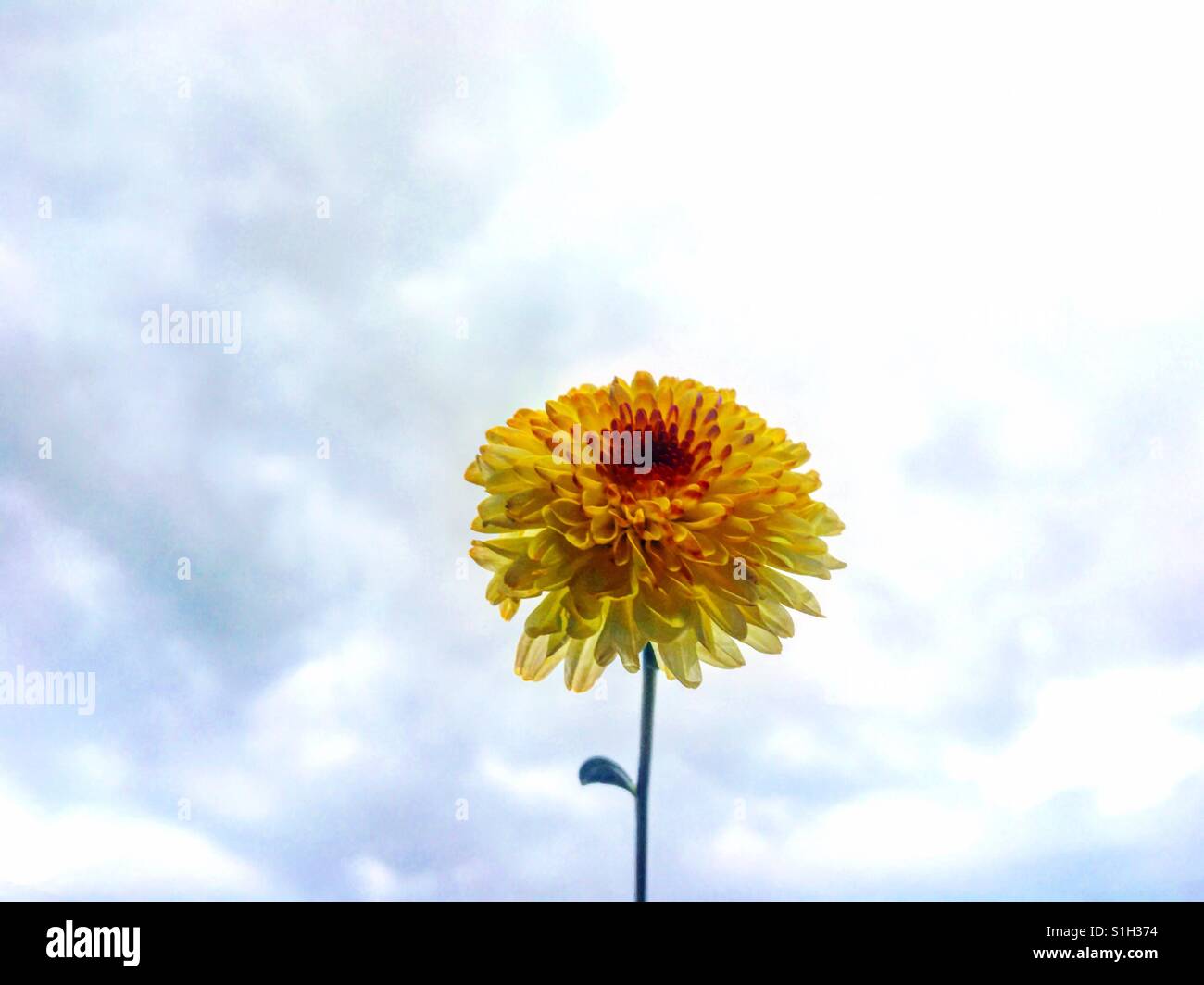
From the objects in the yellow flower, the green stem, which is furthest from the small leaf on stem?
the yellow flower

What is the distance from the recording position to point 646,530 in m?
1.30

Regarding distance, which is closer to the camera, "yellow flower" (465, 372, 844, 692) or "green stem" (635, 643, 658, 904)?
"green stem" (635, 643, 658, 904)

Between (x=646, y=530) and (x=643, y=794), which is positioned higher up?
(x=646, y=530)

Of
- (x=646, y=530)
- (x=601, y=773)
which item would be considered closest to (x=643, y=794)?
(x=601, y=773)

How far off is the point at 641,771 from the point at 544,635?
0.28 meters

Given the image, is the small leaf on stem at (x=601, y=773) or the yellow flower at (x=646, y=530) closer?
the small leaf on stem at (x=601, y=773)

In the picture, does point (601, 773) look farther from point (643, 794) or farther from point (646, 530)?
point (646, 530)

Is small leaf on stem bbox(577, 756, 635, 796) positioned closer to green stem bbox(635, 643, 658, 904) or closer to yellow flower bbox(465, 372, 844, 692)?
green stem bbox(635, 643, 658, 904)

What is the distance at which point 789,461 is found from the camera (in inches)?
55.1

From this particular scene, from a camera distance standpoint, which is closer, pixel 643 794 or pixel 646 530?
pixel 643 794

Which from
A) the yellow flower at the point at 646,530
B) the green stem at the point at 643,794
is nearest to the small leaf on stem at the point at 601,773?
the green stem at the point at 643,794

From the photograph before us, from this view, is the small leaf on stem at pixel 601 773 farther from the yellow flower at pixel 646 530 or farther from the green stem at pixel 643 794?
the yellow flower at pixel 646 530

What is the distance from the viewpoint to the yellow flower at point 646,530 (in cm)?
127

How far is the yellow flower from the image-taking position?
50.1 inches
